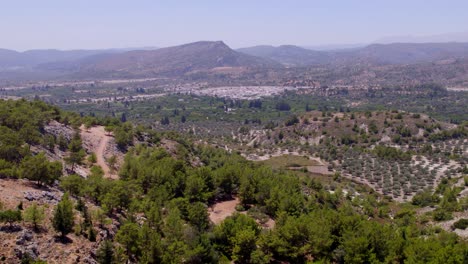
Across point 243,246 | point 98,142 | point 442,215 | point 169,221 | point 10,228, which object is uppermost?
point 10,228

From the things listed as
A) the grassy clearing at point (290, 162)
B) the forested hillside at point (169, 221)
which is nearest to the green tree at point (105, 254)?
the forested hillside at point (169, 221)

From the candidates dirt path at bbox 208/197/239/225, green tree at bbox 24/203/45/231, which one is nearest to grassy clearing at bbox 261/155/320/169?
dirt path at bbox 208/197/239/225

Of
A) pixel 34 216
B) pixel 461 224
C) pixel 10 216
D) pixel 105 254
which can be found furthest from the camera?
pixel 461 224

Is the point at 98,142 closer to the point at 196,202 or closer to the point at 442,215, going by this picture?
the point at 196,202

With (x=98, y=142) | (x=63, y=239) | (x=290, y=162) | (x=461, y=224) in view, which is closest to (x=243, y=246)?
(x=63, y=239)

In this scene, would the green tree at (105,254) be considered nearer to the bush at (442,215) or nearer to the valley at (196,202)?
the valley at (196,202)

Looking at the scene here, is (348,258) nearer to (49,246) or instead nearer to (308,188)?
(49,246)

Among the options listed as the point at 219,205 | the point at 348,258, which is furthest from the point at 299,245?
the point at 219,205
